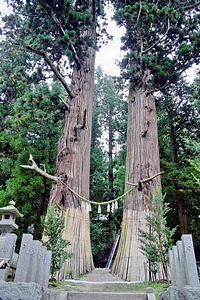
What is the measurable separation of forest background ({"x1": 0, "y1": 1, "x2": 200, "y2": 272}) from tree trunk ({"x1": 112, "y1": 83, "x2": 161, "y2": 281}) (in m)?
0.96

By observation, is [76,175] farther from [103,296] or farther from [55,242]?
[103,296]

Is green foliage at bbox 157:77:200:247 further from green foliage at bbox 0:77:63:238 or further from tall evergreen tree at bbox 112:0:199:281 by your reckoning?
green foliage at bbox 0:77:63:238

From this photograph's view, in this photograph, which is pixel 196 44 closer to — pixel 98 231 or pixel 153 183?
pixel 153 183

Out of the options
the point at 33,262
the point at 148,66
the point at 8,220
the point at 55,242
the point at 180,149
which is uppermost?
the point at 148,66

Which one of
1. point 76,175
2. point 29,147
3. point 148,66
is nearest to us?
point 76,175

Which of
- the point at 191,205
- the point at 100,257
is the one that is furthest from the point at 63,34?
the point at 100,257

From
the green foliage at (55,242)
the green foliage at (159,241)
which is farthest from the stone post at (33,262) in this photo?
the green foliage at (159,241)

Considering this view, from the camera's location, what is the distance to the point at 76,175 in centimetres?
551

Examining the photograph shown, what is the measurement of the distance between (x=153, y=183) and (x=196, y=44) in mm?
3556

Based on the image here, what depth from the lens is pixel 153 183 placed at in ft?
17.0

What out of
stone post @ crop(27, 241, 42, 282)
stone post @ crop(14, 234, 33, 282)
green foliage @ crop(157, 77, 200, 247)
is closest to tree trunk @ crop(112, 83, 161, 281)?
green foliage @ crop(157, 77, 200, 247)

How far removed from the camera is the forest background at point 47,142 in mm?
6242

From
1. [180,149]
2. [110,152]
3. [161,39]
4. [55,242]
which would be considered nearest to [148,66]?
[161,39]

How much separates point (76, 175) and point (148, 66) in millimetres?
3506
